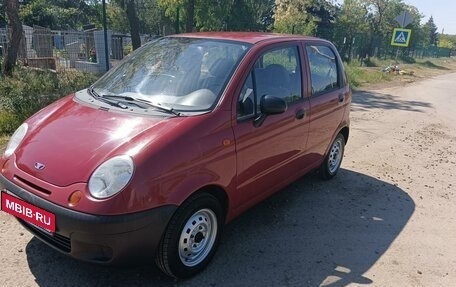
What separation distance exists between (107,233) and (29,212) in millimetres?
653

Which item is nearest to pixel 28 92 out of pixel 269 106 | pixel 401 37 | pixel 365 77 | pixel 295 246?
pixel 269 106

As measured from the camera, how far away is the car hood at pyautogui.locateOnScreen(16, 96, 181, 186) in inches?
110

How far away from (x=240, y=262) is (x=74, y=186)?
1560 mm

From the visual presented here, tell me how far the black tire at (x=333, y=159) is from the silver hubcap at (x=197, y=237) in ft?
8.41

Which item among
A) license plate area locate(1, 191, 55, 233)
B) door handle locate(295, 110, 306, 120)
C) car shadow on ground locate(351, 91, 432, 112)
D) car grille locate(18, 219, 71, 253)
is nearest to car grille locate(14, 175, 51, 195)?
license plate area locate(1, 191, 55, 233)

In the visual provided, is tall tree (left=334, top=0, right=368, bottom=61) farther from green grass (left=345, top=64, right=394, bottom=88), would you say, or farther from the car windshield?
the car windshield

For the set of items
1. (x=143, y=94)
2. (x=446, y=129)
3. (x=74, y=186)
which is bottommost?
(x=446, y=129)

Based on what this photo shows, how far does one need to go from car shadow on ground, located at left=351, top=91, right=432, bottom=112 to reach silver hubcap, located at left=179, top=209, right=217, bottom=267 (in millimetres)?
9173

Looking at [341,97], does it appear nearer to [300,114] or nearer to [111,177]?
[300,114]

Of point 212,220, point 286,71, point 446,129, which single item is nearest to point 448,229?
point 286,71

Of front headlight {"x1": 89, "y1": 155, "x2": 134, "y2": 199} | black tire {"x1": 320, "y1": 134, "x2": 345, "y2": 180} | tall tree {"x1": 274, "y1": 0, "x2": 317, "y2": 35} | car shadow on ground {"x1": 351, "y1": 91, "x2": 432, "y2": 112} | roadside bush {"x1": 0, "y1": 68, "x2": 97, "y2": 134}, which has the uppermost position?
tall tree {"x1": 274, "y1": 0, "x2": 317, "y2": 35}

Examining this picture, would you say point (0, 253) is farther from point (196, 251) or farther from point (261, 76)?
point (261, 76)

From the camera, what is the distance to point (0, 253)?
3.46 metres

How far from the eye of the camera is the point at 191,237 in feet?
10.6
